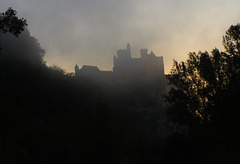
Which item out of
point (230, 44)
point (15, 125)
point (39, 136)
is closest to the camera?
point (230, 44)

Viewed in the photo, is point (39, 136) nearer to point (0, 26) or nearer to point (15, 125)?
point (15, 125)

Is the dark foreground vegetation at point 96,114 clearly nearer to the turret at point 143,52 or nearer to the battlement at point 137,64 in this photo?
the battlement at point 137,64

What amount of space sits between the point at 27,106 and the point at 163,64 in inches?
3485

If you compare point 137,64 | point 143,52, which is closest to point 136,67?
point 137,64

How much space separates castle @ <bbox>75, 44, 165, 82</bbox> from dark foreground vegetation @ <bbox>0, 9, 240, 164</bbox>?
4525cm

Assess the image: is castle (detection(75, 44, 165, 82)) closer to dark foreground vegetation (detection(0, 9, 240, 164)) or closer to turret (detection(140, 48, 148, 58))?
turret (detection(140, 48, 148, 58))

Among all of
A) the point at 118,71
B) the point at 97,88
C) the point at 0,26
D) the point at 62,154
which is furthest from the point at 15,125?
the point at 118,71

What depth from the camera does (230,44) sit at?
27.5 metres

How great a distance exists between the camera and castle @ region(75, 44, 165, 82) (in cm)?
12050

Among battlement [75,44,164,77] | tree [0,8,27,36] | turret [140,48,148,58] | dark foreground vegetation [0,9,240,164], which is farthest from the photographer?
turret [140,48,148,58]

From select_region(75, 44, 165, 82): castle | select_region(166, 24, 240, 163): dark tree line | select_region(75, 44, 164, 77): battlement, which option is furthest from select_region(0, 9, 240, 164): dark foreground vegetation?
select_region(75, 44, 164, 77): battlement

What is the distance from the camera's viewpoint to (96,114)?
44.9 metres

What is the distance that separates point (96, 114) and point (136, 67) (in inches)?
3154

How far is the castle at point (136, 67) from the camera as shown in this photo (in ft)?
395
